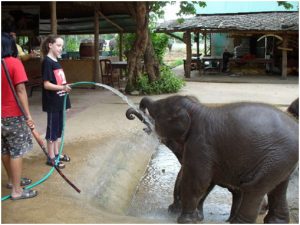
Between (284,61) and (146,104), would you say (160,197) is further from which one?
(284,61)

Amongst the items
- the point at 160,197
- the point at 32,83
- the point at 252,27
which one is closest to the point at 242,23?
the point at 252,27

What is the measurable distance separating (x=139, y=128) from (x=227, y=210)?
11.5 ft

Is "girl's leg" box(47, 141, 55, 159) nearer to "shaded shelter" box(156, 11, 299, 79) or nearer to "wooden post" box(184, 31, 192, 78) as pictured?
"shaded shelter" box(156, 11, 299, 79)

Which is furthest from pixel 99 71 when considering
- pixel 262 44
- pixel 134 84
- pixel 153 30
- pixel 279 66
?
pixel 262 44

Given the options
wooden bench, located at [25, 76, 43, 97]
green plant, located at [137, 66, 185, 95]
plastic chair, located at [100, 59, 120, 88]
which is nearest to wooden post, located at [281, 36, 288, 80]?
green plant, located at [137, 66, 185, 95]

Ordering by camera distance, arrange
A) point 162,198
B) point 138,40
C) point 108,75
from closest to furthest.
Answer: point 162,198, point 138,40, point 108,75

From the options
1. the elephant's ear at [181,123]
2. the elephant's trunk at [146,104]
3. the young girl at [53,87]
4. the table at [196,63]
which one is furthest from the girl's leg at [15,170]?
the table at [196,63]

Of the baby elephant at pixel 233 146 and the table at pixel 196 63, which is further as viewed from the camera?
the table at pixel 196 63

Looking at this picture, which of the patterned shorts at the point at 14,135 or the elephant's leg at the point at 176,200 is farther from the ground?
the patterned shorts at the point at 14,135

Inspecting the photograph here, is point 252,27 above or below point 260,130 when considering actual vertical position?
above

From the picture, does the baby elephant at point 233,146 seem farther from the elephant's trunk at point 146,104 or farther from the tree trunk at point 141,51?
the tree trunk at point 141,51

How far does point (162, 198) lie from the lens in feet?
18.7

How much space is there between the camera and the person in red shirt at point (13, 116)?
4.09 m

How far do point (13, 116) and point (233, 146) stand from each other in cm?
216
